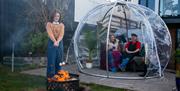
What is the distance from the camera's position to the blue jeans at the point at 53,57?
675 cm

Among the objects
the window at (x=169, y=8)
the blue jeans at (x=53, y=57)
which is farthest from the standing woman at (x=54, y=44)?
the window at (x=169, y=8)

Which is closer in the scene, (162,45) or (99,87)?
(99,87)

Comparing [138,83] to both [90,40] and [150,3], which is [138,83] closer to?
[90,40]

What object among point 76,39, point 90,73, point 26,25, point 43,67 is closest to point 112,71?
point 90,73

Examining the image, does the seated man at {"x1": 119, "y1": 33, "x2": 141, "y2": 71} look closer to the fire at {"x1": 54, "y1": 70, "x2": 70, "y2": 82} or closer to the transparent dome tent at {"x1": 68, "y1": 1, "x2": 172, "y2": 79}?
the transparent dome tent at {"x1": 68, "y1": 1, "x2": 172, "y2": 79}

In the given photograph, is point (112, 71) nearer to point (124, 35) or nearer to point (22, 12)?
point (124, 35)

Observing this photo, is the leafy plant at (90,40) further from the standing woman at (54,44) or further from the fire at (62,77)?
the fire at (62,77)

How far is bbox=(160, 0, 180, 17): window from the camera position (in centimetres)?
1262

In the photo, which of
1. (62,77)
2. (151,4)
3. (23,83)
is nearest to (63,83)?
(62,77)

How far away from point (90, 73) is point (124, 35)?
8.02ft

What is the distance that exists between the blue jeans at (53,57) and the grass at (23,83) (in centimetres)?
47

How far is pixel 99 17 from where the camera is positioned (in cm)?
1088

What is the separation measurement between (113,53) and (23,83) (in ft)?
12.2

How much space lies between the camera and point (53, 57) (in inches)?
266
